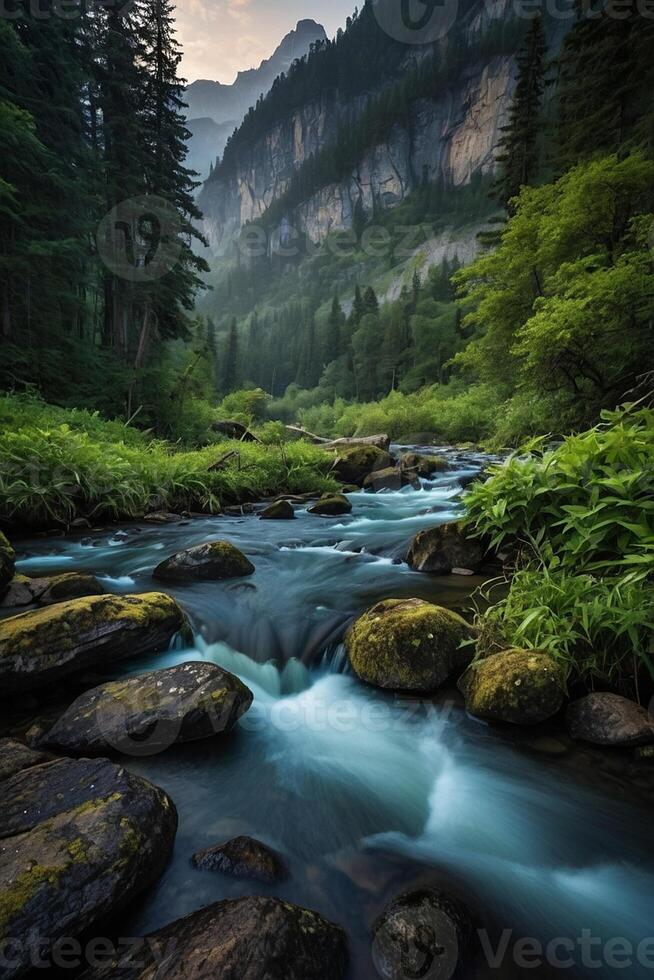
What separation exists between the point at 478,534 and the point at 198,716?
11.3 ft

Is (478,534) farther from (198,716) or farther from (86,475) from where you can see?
(86,475)

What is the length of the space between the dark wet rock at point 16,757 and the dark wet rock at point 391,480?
1116cm

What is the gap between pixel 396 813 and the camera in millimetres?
2611

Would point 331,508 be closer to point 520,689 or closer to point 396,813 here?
point 520,689

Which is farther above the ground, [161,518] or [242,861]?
[161,518]

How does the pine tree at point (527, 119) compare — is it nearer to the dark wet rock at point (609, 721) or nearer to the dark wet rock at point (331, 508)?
the dark wet rock at point (331, 508)

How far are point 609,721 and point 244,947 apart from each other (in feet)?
7.66

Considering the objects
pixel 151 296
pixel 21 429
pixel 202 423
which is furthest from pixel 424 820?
pixel 151 296

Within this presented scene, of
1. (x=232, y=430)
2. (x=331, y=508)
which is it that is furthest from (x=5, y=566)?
(x=232, y=430)

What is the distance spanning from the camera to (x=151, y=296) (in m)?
16.8

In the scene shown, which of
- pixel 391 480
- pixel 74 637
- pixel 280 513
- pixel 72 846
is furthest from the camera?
pixel 391 480

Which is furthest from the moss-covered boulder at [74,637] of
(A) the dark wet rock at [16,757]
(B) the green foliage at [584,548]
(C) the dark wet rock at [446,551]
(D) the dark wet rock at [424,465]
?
(D) the dark wet rock at [424,465]

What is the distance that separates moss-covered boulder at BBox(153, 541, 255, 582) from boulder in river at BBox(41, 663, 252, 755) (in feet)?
8.80

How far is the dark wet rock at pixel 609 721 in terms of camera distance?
2670 mm
